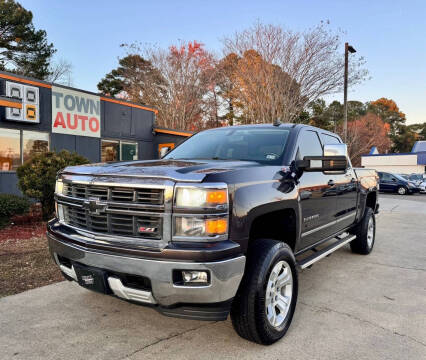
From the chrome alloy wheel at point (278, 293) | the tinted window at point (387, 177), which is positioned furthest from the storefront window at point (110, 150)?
the tinted window at point (387, 177)

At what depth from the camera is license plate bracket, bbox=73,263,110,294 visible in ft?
8.24

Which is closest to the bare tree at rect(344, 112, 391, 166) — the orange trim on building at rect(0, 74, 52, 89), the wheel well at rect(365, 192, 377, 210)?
the orange trim on building at rect(0, 74, 52, 89)

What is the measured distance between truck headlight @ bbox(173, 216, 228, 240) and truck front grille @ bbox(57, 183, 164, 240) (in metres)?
0.14

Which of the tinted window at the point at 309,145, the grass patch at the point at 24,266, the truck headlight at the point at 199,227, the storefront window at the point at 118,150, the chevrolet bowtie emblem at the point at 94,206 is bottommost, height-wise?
the grass patch at the point at 24,266

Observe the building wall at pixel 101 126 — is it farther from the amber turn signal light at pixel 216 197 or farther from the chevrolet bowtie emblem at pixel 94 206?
the amber turn signal light at pixel 216 197

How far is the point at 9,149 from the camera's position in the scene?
35.9 feet

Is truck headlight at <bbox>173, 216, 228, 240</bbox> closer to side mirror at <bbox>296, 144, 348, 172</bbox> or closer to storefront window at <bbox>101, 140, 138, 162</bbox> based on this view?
side mirror at <bbox>296, 144, 348, 172</bbox>

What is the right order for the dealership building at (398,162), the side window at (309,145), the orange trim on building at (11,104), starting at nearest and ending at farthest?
1. the side window at (309,145)
2. the orange trim on building at (11,104)
3. the dealership building at (398,162)

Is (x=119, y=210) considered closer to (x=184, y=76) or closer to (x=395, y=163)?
(x=184, y=76)

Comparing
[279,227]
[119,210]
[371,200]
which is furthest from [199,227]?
[371,200]

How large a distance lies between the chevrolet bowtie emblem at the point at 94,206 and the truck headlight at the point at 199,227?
66cm

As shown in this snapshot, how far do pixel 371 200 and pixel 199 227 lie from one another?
16.0ft

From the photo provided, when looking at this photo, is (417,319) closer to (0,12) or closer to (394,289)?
(394,289)

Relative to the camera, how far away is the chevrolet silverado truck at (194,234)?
90.1 inches
